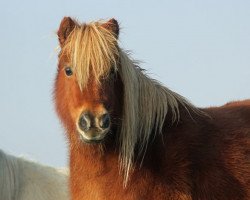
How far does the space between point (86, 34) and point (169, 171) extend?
152 cm

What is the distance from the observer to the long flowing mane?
215 inches

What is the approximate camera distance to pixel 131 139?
Answer: 5609 millimetres

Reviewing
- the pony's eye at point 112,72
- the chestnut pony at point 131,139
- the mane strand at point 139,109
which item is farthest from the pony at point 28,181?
the pony's eye at point 112,72

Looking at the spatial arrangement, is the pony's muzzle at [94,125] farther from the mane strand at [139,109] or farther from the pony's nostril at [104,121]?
the mane strand at [139,109]

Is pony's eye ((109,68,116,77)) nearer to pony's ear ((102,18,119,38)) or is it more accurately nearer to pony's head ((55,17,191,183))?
pony's head ((55,17,191,183))

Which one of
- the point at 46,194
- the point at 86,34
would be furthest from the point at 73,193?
the point at 46,194

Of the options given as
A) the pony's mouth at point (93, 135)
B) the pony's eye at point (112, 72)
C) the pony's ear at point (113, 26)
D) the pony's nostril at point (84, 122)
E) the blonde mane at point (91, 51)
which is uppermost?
the pony's ear at point (113, 26)

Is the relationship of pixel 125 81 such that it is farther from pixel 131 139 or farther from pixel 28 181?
pixel 28 181

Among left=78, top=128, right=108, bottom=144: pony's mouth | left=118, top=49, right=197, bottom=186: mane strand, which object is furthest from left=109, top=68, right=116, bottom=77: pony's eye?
left=78, top=128, right=108, bottom=144: pony's mouth

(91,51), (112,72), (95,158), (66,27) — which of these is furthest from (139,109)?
(66,27)

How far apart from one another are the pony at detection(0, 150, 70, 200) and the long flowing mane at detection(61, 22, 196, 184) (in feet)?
10.2

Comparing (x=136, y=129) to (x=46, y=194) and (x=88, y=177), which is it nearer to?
(x=88, y=177)

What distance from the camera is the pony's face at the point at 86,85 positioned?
5.12 meters

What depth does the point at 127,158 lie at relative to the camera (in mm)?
5598
